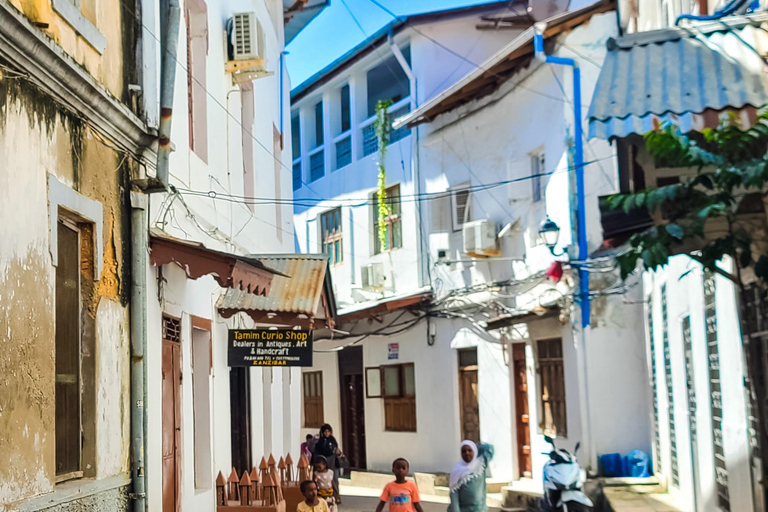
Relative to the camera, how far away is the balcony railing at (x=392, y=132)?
2338 cm

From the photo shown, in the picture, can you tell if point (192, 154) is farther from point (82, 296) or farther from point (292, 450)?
point (292, 450)

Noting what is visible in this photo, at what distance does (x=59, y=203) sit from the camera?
6656 millimetres

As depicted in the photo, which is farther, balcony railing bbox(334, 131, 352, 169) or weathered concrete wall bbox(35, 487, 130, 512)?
balcony railing bbox(334, 131, 352, 169)

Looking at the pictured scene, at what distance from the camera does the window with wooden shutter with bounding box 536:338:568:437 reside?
17.2m

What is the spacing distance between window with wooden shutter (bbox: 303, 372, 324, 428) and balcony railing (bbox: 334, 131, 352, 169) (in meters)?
5.65

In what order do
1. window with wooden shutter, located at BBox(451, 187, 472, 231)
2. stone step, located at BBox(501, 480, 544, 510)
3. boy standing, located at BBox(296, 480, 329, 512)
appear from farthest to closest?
window with wooden shutter, located at BBox(451, 187, 472, 231) → stone step, located at BBox(501, 480, 544, 510) → boy standing, located at BBox(296, 480, 329, 512)

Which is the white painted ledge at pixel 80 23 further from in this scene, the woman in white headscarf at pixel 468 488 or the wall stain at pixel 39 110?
the woman in white headscarf at pixel 468 488

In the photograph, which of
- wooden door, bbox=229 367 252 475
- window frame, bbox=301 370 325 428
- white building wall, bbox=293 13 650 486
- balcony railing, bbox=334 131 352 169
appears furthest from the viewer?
window frame, bbox=301 370 325 428

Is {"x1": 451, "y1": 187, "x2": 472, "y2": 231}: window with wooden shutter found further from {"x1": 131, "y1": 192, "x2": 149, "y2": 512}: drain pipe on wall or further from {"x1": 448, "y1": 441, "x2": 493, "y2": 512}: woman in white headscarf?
{"x1": 131, "y1": 192, "x2": 149, "y2": 512}: drain pipe on wall

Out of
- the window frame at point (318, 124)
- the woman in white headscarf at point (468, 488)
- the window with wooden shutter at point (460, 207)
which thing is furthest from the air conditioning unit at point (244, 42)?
the window frame at point (318, 124)

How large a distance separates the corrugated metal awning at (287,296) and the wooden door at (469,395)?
8134 millimetres

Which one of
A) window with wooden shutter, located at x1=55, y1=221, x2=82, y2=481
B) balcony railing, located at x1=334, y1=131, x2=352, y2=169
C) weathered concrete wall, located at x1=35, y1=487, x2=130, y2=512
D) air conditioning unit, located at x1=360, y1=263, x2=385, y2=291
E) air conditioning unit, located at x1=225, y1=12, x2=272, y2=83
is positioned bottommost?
weathered concrete wall, located at x1=35, y1=487, x2=130, y2=512

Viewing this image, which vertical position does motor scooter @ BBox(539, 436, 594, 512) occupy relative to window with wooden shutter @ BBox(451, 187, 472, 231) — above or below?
below

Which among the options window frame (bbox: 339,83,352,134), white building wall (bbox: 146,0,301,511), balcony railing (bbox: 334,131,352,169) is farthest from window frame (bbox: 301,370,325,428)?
white building wall (bbox: 146,0,301,511)
